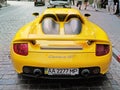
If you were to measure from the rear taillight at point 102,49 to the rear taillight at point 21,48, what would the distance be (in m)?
1.19

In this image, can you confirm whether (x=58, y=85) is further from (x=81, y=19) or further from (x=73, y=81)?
(x=81, y=19)

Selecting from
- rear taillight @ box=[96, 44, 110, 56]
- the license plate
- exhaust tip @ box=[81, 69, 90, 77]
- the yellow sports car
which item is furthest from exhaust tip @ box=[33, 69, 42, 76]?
rear taillight @ box=[96, 44, 110, 56]

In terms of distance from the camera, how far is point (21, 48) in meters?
5.50

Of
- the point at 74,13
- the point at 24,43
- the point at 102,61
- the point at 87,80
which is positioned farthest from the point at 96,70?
the point at 74,13

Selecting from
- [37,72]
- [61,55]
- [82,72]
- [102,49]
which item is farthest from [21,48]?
[102,49]

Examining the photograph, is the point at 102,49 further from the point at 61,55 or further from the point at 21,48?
Answer: the point at 21,48

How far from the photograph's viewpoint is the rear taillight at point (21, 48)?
5469mm

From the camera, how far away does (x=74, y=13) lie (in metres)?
6.86

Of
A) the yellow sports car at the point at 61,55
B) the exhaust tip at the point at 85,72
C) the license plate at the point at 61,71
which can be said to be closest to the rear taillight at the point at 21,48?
the yellow sports car at the point at 61,55

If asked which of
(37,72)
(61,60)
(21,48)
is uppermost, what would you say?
(21,48)

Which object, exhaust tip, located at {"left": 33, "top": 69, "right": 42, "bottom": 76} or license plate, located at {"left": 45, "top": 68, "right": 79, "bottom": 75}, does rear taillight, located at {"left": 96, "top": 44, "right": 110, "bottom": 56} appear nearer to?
license plate, located at {"left": 45, "top": 68, "right": 79, "bottom": 75}

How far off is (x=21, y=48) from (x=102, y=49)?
1.35 meters

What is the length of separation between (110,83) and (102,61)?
2.37ft

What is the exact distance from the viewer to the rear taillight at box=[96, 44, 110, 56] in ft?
18.1
